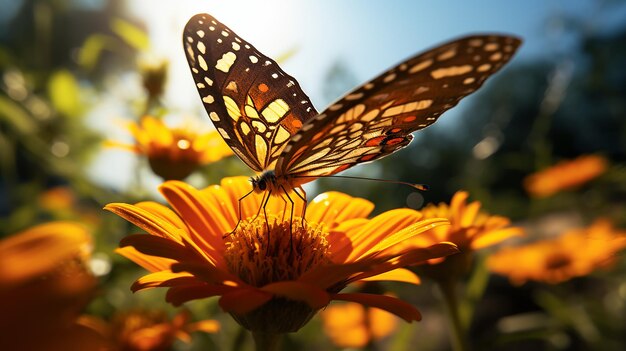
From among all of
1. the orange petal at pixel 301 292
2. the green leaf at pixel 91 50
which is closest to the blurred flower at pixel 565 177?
the green leaf at pixel 91 50

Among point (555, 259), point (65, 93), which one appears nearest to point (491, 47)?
point (65, 93)

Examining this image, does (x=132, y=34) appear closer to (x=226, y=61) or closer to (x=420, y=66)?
(x=226, y=61)

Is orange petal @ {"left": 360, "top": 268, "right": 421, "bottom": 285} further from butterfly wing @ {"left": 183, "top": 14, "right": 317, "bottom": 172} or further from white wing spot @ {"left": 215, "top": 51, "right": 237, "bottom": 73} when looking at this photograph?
white wing spot @ {"left": 215, "top": 51, "right": 237, "bottom": 73}

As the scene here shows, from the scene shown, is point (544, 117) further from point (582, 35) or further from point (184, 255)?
point (184, 255)

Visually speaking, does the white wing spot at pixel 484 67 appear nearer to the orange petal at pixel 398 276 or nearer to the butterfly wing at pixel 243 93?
the orange petal at pixel 398 276

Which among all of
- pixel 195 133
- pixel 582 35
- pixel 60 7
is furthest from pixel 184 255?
pixel 582 35

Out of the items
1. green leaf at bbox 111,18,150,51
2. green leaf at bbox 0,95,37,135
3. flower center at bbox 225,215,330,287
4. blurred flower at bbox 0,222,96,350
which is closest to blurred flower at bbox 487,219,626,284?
flower center at bbox 225,215,330,287
